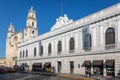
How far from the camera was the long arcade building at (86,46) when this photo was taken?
28.2m

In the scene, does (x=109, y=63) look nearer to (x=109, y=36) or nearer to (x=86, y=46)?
(x=109, y=36)

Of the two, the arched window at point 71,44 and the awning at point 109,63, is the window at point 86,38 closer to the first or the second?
the arched window at point 71,44

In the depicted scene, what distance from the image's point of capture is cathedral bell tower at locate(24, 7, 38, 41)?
64.9 metres

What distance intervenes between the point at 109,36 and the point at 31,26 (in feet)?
131

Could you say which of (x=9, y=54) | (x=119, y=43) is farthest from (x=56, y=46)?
(x=9, y=54)

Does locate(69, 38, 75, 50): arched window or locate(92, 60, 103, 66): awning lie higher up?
locate(69, 38, 75, 50): arched window

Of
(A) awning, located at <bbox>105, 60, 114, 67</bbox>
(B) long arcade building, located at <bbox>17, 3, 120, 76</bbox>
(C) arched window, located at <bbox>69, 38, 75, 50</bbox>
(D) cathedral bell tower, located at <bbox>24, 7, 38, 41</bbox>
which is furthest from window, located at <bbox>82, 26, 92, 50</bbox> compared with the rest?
(D) cathedral bell tower, located at <bbox>24, 7, 38, 41</bbox>

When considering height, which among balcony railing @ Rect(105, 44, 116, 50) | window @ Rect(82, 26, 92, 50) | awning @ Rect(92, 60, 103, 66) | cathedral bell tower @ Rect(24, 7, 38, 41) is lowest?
awning @ Rect(92, 60, 103, 66)

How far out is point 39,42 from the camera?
165 feet

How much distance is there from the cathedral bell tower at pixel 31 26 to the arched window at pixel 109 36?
124ft

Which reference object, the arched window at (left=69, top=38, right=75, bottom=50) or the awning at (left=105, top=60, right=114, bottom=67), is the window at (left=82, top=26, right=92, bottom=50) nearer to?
the arched window at (left=69, top=38, right=75, bottom=50)

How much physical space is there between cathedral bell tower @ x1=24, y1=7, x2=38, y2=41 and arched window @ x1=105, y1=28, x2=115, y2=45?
37887 mm

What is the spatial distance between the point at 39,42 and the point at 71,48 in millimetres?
14998

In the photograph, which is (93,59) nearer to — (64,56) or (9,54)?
(64,56)
